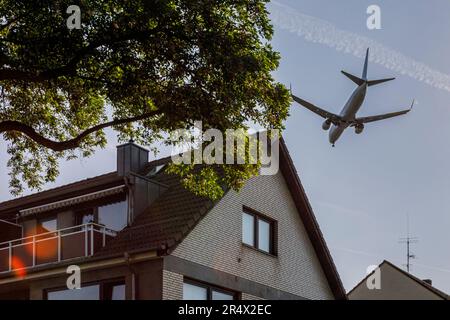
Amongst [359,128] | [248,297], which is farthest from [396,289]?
[248,297]

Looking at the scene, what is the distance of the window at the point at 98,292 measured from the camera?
23094mm

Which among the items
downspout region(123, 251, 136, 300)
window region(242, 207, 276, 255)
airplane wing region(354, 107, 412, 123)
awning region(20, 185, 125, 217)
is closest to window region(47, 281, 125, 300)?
downspout region(123, 251, 136, 300)

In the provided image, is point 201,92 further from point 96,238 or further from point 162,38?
point 96,238

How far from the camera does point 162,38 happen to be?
18703 mm

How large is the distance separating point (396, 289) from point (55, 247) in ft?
99.4

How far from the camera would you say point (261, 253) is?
26.8 metres

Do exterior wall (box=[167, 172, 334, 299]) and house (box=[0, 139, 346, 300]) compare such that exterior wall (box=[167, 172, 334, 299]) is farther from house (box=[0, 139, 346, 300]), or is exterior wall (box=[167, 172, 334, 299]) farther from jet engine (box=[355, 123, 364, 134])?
jet engine (box=[355, 123, 364, 134])

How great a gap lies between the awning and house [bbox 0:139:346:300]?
3 cm

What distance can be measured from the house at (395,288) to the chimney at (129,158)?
85.8 feet

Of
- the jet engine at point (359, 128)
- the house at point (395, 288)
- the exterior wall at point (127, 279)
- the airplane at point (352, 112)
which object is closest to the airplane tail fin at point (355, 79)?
the airplane at point (352, 112)

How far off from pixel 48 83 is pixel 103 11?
3.04 meters

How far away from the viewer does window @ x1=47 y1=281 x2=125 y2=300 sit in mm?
23094

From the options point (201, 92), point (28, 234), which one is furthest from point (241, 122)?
point (28, 234)

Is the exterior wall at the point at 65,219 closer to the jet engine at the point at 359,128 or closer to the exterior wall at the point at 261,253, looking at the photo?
the exterior wall at the point at 261,253
